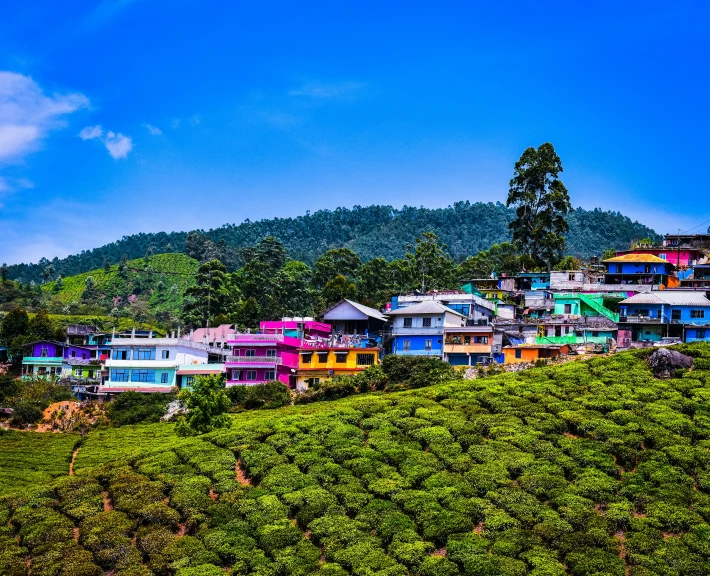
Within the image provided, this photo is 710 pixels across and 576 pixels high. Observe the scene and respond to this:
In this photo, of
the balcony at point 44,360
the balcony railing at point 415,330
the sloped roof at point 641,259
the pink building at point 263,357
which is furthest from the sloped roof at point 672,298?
the balcony at point 44,360

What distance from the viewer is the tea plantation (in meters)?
36.8

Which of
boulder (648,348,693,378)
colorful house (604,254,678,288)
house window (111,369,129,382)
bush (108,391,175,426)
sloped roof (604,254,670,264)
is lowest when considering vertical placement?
bush (108,391,175,426)

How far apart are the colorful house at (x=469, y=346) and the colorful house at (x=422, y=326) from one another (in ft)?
2.55

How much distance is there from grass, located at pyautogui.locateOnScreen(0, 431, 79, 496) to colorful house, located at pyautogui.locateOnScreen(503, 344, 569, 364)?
103 ft

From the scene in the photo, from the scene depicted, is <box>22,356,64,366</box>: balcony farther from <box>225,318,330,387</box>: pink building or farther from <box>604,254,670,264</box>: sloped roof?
<box>604,254,670,264</box>: sloped roof

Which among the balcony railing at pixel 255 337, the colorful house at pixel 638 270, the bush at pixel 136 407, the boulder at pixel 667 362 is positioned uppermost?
the colorful house at pixel 638 270

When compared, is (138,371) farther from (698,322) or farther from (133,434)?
(698,322)

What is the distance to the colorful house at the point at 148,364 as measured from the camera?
232 ft

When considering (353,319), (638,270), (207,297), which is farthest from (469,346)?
(207,297)

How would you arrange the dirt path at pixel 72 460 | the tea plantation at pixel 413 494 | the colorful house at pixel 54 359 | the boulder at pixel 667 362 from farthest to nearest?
1. the colorful house at pixel 54 359
2. the boulder at pixel 667 362
3. the dirt path at pixel 72 460
4. the tea plantation at pixel 413 494

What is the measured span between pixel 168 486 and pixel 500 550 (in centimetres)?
1709

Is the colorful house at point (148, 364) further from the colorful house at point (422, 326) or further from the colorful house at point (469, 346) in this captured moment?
the colorful house at point (469, 346)

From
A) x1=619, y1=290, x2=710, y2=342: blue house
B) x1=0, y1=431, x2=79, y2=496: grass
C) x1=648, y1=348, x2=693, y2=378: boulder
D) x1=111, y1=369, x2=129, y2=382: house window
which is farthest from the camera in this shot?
x1=111, y1=369, x2=129, y2=382: house window

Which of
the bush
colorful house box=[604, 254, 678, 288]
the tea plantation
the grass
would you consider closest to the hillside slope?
the bush
